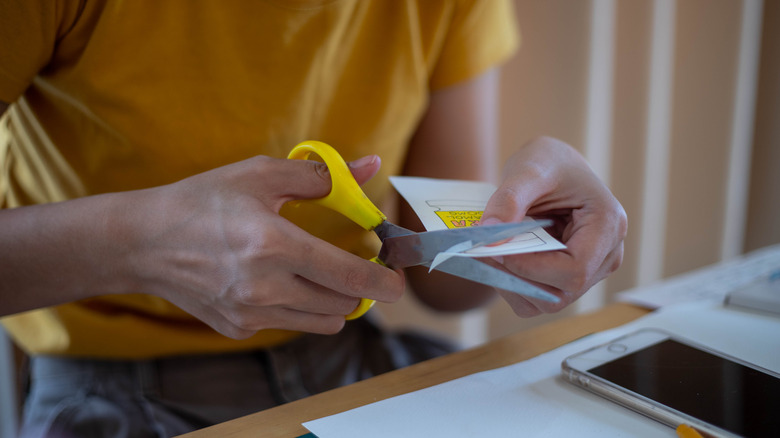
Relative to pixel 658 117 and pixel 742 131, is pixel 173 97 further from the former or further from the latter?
pixel 742 131

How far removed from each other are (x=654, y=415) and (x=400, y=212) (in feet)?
1.51

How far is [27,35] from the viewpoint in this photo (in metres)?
0.45

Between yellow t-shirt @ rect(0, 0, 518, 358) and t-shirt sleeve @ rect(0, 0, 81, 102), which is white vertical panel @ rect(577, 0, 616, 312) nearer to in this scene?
yellow t-shirt @ rect(0, 0, 518, 358)

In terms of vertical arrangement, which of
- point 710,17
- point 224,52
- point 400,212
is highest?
point 710,17

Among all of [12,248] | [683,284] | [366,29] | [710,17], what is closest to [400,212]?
[366,29]

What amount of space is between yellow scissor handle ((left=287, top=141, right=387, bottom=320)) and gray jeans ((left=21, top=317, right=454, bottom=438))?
0.20 metres

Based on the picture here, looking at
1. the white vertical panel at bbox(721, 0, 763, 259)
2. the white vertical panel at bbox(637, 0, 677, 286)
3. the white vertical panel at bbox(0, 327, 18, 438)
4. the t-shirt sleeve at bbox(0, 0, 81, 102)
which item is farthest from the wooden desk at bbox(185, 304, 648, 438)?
the white vertical panel at bbox(721, 0, 763, 259)

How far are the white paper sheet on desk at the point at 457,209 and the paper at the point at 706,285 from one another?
→ 0.81 ft

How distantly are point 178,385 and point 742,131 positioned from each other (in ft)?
4.14

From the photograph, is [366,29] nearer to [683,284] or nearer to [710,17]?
[683,284]

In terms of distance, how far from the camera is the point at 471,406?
381mm

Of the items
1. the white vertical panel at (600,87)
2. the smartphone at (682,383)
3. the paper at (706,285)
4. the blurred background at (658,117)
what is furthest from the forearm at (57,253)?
the white vertical panel at (600,87)

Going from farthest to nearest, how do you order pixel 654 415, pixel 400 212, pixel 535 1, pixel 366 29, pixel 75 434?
pixel 535 1 < pixel 400 212 < pixel 366 29 < pixel 75 434 < pixel 654 415

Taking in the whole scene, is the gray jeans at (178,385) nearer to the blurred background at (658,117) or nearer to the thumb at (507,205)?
the thumb at (507,205)
